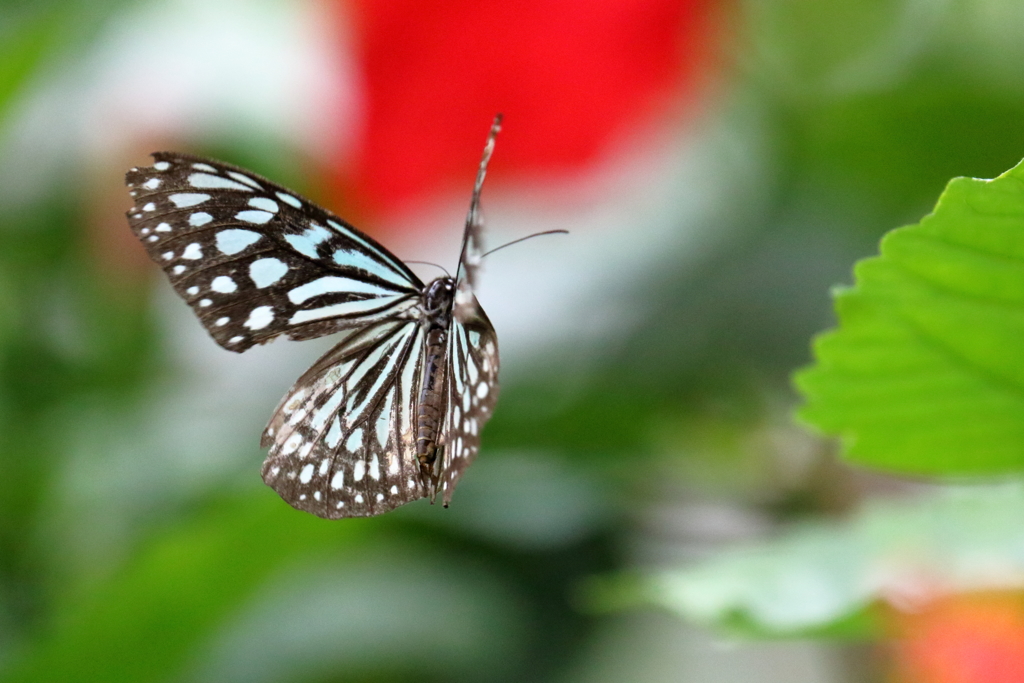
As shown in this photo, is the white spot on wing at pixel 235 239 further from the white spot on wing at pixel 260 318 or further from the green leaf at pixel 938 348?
the green leaf at pixel 938 348

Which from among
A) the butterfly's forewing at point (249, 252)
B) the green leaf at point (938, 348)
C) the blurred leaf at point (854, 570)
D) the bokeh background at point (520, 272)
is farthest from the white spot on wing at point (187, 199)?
the bokeh background at point (520, 272)

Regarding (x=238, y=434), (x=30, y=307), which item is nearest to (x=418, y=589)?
(x=238, y=434)

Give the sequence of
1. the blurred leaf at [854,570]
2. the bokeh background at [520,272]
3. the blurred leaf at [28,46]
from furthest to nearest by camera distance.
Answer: the bokeh background at [520,272] < the blurred leaf at [28,46] < the blurred leaf at [854,570]

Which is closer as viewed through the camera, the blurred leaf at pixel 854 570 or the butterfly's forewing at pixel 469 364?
the butterfly's forewing at pixel 469 364

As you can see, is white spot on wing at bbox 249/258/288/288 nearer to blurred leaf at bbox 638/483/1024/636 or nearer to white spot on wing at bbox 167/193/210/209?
white spot on wing at bbox 167/193/210/209

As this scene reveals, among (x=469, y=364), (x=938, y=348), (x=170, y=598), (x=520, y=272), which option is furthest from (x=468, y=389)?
(x=520, y=272)

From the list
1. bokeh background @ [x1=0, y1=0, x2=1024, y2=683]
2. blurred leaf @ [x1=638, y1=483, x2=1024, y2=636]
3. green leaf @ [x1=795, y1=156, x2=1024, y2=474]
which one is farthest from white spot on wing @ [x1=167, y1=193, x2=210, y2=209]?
bokeh background @ [x1=0, y1=0, x2=1024, y2=683]

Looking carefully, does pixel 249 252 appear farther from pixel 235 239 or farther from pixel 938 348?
pixel 938 348

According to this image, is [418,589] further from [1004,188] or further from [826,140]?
[1004,188]
